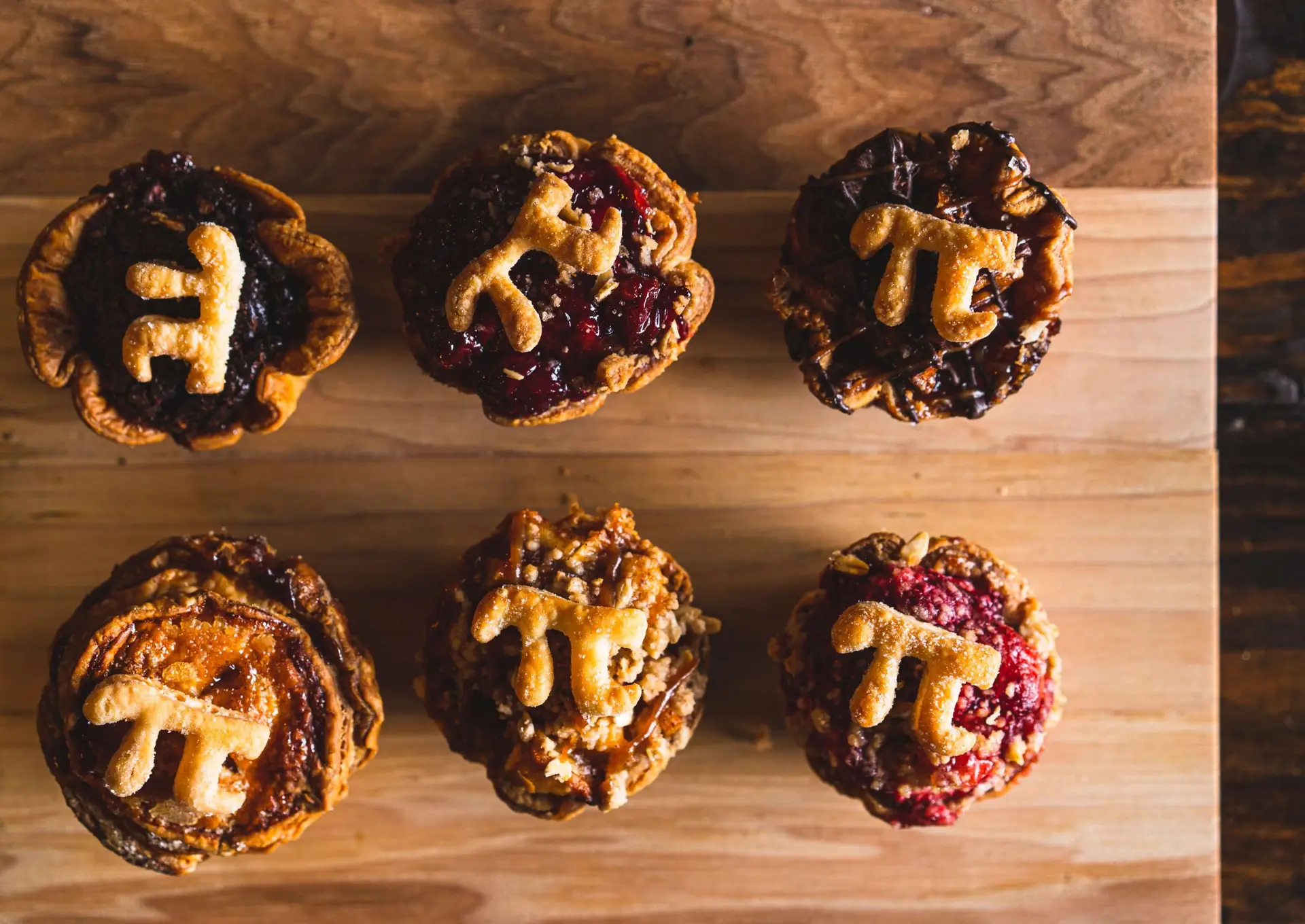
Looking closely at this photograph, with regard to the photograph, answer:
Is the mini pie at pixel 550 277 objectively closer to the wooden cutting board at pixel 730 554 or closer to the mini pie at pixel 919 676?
the wooden cutting board at pixel 730 554

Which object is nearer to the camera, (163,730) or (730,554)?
(163,730)

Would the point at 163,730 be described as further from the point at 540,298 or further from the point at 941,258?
the point at 941,258

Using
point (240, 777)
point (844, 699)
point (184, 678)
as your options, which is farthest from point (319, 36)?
point (844, 699)

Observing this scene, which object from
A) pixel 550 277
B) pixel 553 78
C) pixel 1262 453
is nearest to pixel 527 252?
pixel 550 277

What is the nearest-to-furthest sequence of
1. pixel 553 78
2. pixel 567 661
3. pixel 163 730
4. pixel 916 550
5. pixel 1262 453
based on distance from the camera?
pixel 163 730 → pixel 567 661 → pixel 916 550 → pixel 553 78 → pixel 1262 453

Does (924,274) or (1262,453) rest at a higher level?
(924,274)

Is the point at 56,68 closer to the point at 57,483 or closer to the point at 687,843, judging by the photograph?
the point at 57,483

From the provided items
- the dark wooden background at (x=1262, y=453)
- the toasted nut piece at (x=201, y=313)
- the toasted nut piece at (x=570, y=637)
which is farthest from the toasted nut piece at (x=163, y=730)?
the dark wooden background at (x=1262, y=453)

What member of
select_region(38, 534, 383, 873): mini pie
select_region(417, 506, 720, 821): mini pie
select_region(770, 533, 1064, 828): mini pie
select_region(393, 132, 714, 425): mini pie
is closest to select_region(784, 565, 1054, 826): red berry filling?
select_region(770, 533, 1064, 828): mini pie
